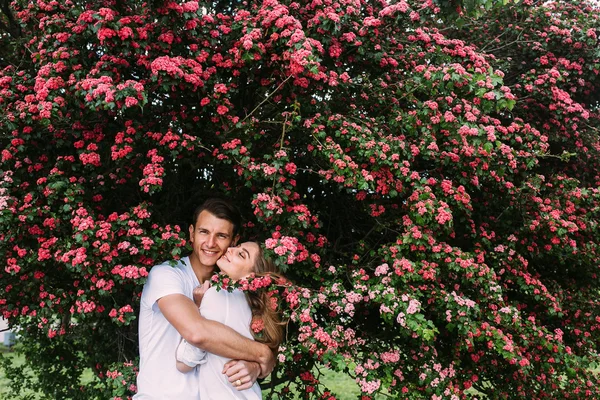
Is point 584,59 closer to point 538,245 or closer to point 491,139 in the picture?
point 538,245

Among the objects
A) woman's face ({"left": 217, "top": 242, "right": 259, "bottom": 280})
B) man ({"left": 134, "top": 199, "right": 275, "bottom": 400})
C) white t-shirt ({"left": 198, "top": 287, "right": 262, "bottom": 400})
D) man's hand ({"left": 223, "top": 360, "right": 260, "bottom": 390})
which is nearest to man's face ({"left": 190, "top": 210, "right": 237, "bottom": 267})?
man ({"left": 134, "top": 199, "right": 275, "bottom": 400})

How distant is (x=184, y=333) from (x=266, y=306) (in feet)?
2.43

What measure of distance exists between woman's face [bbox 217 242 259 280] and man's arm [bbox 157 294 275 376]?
43 cm

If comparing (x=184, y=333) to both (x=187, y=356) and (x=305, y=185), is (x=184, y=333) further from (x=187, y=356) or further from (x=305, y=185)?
(x=305, y=185)

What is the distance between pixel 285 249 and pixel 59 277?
6.78ft

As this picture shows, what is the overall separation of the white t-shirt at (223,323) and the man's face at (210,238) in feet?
1.22

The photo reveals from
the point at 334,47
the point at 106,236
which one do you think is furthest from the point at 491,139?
the point at 106,236

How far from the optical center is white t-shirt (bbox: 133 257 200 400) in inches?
116

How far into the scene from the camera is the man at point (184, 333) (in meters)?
2.85

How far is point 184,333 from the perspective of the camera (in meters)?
2.79

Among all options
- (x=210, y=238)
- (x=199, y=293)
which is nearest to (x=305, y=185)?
(x=210, y=238)

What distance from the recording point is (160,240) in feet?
11.1

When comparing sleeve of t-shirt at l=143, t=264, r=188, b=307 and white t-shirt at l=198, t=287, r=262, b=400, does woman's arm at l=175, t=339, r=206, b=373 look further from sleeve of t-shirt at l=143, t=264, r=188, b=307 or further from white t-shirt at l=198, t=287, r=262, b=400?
sleeve of t-shirt at l=143, t=264, r=188, b=307

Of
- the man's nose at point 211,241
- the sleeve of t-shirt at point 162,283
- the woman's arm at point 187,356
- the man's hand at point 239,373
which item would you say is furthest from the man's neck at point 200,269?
the man's hand at point 239,373
